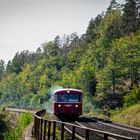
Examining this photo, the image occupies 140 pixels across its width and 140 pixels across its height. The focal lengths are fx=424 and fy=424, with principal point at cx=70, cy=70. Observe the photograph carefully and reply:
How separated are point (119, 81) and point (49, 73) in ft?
227

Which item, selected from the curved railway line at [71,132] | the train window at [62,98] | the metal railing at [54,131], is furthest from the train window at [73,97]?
the metal railing at [54,131]

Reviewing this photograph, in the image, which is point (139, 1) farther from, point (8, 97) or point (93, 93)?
point (8, 97)

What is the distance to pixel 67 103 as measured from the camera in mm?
35125

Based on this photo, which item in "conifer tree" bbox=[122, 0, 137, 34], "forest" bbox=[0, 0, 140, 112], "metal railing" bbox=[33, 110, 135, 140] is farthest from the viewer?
"conifer tree" bbox=[122, 0, 137, 34]

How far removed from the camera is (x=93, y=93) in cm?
8169

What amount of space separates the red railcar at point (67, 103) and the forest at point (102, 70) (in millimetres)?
15361

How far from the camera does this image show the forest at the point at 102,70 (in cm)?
7000

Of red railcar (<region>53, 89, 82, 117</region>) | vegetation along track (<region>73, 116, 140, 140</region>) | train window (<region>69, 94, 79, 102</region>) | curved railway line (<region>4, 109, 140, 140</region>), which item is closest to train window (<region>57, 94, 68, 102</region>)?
red railcar (<region>53, 89, 82, 117</region>)

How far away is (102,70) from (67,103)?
4028cm

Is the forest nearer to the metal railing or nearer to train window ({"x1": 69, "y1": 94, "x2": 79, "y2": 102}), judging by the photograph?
train window ({"x1": 69, "y1": 94, "x2": 79, "y2": 102})

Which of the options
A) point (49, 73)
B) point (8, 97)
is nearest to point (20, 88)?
point (8, 97)

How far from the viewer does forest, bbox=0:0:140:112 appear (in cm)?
7000

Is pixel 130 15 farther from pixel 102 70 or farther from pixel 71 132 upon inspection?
pixel 71 132

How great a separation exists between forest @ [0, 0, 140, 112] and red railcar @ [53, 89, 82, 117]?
15361 millimetres
